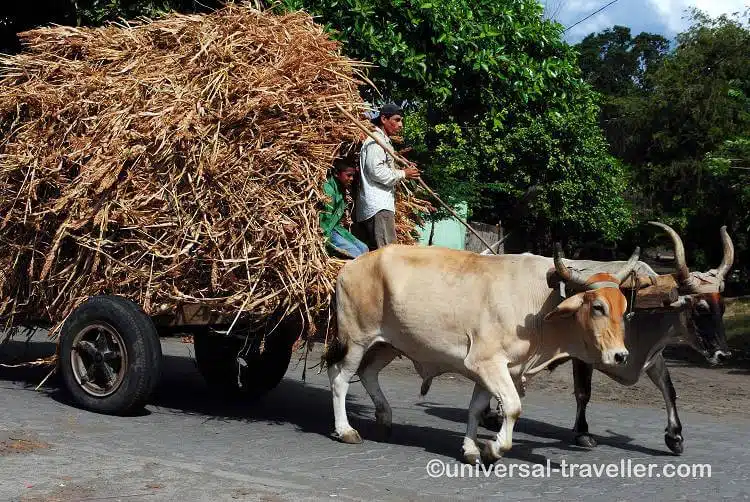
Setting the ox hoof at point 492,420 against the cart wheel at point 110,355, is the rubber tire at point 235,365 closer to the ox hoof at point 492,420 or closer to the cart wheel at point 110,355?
the cart wheel at point 110,355

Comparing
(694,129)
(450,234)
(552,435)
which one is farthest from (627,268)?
(694,129)

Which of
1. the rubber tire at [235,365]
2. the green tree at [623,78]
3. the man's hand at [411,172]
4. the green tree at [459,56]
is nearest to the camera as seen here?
the man's hand at [411,172]

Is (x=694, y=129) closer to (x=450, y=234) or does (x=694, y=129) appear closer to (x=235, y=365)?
(x=450, y=234)

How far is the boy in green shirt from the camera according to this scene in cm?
763

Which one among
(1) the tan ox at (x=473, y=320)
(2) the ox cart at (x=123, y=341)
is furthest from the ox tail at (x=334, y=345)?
(2) the ox cart at (x=123, y=341)

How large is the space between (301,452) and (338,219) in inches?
73.3

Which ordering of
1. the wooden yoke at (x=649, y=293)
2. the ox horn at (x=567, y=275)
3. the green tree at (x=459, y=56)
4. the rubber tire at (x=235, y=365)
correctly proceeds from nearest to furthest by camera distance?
the ox horn at (x=567, y=275) → the wooden yoke at (x=649, y=293) → the rubber tire at (x=235, y=365) → the green tree at (x=459, y=56)

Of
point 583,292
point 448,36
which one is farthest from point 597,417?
point 448,36

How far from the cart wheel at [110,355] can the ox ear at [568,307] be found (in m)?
2.94

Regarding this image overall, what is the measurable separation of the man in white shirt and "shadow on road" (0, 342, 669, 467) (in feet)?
5.06

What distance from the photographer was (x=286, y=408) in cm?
891

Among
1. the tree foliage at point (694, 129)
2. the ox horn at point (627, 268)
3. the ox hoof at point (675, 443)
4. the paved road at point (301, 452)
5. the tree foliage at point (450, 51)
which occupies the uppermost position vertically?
the tree foliage at point (694, 129)

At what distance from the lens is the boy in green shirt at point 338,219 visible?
25.0 ft

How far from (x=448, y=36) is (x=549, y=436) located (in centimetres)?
530
